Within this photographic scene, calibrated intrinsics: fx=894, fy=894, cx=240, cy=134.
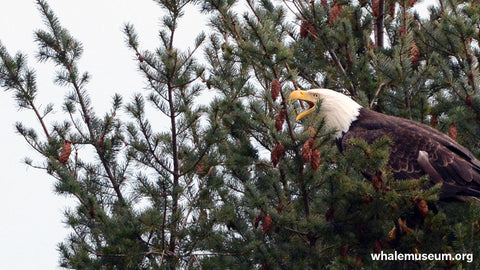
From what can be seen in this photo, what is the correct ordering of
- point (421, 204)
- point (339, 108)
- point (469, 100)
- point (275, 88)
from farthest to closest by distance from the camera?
point (339, 108), point (469, 100), point (275, 88), point (421, 204)

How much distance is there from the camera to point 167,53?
6898mm

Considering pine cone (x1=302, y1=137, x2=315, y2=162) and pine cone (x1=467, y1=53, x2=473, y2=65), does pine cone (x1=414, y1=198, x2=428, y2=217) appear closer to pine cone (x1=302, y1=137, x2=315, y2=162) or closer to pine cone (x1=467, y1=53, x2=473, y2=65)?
pine cone (x1=302, y1=137, x2=315, y2=162)

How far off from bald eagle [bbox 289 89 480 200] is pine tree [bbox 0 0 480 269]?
0.19 metres

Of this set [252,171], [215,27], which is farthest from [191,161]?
[215,27]

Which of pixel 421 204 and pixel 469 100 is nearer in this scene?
pixel 421 204

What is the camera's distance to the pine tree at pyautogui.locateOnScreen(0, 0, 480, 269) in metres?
5.81

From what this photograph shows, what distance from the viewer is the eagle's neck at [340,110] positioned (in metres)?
7.50

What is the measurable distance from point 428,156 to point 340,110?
910mm

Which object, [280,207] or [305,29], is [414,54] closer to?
[305,29]

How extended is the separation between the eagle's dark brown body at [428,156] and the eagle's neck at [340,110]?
0.73 ft

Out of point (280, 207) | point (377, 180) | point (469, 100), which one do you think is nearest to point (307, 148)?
point (377, 180)

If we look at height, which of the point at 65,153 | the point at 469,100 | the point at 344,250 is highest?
the point at 469,100

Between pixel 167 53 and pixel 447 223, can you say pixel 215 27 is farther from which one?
pixel 447 223

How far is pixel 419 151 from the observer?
23.0 feet
